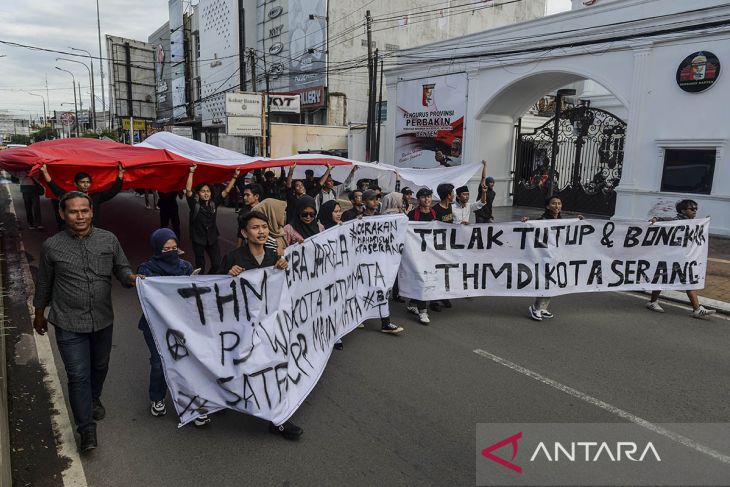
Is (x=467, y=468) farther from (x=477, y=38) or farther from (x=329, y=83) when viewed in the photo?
(x=329, y=83)

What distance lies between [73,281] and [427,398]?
2.72 m

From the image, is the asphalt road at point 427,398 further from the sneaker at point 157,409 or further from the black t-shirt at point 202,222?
the black t-shirt at point 202,222

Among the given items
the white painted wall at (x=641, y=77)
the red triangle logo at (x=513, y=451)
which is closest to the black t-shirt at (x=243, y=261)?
the red triangle logo at (x=513, y=451)

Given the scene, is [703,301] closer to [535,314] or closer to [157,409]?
[535,314]

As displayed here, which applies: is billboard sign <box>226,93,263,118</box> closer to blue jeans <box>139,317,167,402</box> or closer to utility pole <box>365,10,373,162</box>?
utility pole <box>365,10,373,162</box>

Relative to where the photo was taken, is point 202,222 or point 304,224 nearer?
point 304,224

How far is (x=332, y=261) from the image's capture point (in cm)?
497

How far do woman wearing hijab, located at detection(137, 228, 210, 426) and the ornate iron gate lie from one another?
14.6m

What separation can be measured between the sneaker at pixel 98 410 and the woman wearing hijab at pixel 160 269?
0.36 meters

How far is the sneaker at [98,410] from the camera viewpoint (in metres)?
3.87

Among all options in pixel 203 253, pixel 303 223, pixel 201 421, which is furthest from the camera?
pixel 203 253

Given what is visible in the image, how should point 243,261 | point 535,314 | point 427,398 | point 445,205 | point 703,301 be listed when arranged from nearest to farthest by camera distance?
point 243,261 < point 427,398 < point 535,314 < point 445,205 < point 703,301

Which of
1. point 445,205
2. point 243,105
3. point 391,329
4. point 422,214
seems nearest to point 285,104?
point 243,105

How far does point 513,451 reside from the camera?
3529mm
